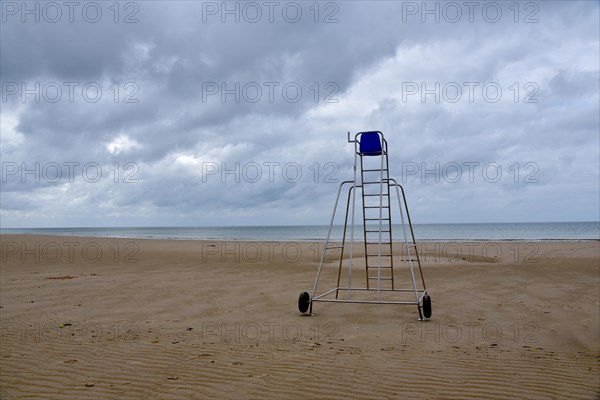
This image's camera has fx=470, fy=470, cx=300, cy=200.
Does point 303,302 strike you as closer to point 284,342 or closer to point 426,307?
point 284,342

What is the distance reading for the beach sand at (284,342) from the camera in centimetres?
502

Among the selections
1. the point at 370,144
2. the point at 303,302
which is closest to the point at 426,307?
the point at 303,302

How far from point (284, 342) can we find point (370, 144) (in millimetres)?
4297

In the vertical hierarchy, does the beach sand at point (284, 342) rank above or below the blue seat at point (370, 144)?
below

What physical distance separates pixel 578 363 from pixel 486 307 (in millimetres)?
3742

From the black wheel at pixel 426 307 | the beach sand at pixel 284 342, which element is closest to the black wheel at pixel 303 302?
the beach sand at pixel 284 342

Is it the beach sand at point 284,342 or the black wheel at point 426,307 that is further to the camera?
the black wheel at point 426,307

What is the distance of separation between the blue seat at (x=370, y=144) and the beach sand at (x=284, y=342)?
10.3 feet

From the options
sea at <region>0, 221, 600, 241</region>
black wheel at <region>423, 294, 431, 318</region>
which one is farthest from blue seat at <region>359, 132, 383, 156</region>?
sea at <region>0, 221, 600, 241</region>

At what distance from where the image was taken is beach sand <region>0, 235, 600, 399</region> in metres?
5.02

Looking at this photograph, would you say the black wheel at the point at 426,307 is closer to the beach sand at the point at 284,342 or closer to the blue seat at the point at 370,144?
the beach sand at the point at 284,342

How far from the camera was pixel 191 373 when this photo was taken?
5391 mm

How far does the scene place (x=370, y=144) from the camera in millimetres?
9258

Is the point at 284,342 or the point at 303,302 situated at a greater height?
the point at 303,302
